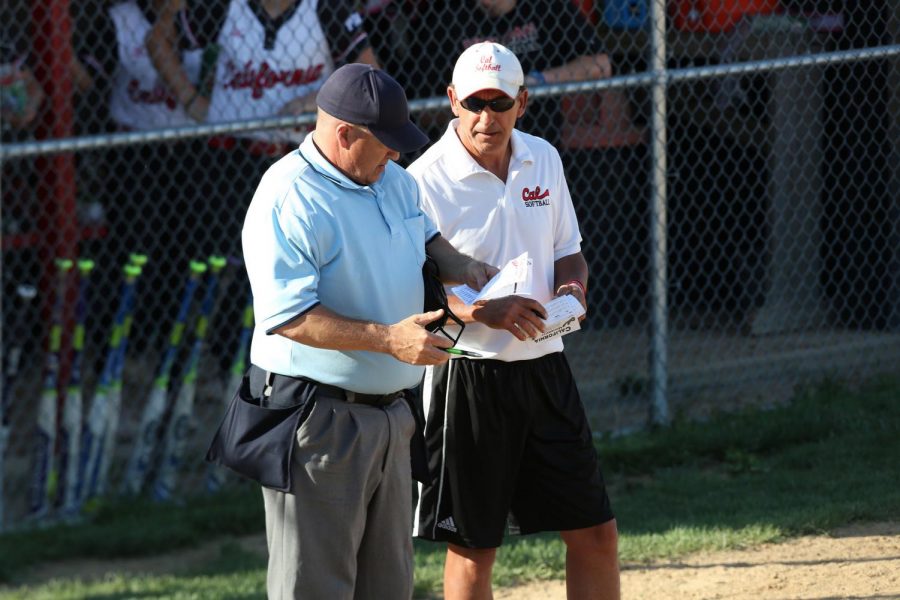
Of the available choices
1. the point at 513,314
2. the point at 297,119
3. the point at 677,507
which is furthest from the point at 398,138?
the point at 677,507

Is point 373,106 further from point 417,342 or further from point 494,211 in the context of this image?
point 494,211

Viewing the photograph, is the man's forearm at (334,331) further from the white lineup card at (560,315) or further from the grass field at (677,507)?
the grass field at (677,507)

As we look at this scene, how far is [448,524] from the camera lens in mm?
4285

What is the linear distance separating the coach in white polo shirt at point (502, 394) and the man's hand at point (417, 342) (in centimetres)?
85

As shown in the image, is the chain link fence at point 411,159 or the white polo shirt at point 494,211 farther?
the chain link fence at point 411,159

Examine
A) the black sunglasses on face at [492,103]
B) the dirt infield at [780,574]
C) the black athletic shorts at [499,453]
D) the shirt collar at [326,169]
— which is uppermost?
the black sunglasses on face at [492,103]

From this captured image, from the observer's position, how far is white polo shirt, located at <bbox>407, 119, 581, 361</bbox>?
4176 millimetres

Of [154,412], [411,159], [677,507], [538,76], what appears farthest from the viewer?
[411,159]

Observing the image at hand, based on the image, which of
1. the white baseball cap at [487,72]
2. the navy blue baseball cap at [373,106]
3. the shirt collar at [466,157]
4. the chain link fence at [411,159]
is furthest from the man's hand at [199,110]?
the navy blue baseball cap at [373,106]

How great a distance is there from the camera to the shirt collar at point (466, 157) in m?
4.19

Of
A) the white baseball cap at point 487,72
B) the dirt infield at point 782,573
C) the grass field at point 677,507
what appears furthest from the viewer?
the grass field at point 677,507

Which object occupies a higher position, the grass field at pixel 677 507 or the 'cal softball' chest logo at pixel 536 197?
the 'cal softball' chest logo at pixel 536 197

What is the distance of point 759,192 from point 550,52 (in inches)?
94.1

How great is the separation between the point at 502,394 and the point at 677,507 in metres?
2.10
